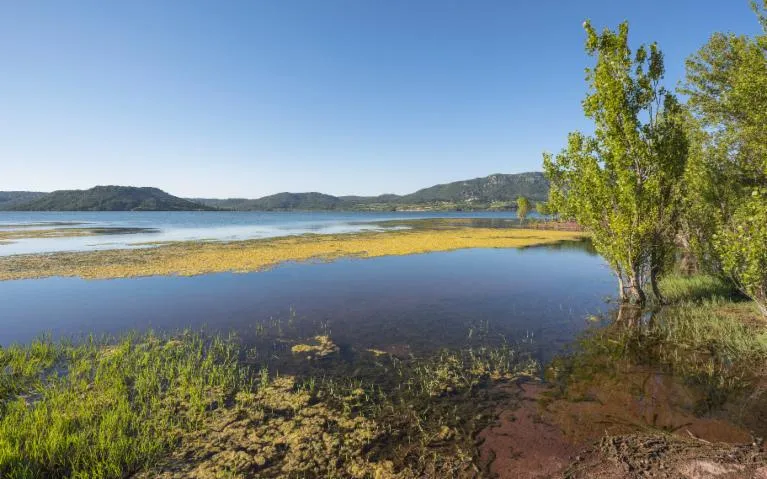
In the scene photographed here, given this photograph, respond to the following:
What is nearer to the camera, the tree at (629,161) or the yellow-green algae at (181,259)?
the tree at (629,161)

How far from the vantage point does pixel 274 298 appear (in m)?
26.7

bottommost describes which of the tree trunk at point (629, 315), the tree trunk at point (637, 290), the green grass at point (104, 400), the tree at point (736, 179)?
the tree trunk at point (629, 315)

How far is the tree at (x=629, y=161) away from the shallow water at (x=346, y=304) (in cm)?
562

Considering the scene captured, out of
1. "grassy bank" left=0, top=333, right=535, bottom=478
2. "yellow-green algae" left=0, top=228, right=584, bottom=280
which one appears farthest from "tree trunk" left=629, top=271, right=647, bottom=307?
"yellow-green algae" left=0, top=228, right=584, bottom=280

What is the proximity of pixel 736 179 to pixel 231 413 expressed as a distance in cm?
2953

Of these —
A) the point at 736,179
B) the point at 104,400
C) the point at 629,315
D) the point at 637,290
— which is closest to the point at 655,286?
the point at 637,290

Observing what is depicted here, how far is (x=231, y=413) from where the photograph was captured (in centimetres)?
1149

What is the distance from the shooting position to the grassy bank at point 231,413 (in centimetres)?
893

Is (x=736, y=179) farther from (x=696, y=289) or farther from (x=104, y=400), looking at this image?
(x=104, y=400)

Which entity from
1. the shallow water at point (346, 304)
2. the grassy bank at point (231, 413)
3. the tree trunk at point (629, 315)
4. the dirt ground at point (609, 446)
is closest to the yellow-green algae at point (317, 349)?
the grassy bank at point (231, 413)

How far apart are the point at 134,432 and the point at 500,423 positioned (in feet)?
37.4

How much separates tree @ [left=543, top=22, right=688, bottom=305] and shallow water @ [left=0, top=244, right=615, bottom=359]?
18.5 ft

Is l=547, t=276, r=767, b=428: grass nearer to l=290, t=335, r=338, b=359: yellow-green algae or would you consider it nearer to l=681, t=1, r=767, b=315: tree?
l=681, t=1, r=767, b=315: tree

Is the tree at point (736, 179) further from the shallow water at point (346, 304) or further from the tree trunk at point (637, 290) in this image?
the shallow water at point (346, 304)
